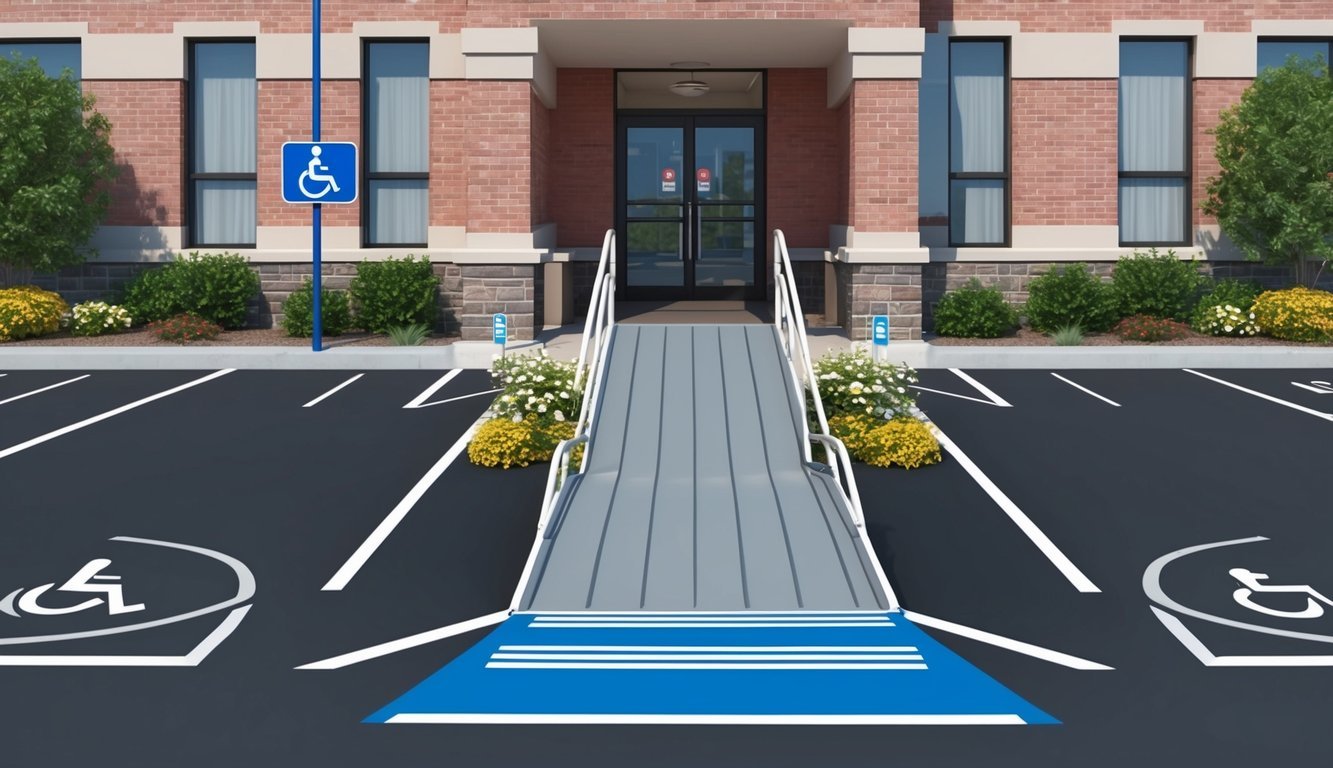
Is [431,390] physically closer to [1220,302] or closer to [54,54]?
[54,54]

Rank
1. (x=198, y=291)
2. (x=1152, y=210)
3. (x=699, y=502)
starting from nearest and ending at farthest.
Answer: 1. (x=699, y=502)
2. (x=198, y=291)
3. (x=1152, y=210)

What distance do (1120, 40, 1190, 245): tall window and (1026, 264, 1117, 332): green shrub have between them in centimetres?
185

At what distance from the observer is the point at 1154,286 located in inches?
840

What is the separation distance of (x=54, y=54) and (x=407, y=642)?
17.9 metres

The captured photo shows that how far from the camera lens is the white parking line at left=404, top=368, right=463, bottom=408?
16359 mm

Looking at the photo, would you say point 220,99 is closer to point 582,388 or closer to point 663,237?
point 663,237

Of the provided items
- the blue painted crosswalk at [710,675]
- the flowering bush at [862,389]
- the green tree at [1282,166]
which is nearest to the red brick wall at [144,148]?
the flowering bush at [862,389]

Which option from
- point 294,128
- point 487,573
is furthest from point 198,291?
point 487,573

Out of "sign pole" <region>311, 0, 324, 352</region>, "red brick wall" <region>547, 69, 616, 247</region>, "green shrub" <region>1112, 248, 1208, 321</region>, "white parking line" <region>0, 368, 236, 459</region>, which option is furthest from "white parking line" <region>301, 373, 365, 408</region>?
"green shrub" <region>1112, 248, 1208, 321</region>

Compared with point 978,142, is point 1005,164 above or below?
below

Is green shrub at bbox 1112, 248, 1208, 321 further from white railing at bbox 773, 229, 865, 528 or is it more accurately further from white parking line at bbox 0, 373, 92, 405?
white parking line at bbox 0, 373, 92, 405

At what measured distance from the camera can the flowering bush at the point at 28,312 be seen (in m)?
20.8

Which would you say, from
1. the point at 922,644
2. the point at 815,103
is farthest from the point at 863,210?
the point at 922,644

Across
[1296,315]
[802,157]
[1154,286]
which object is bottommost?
[1296,315]
